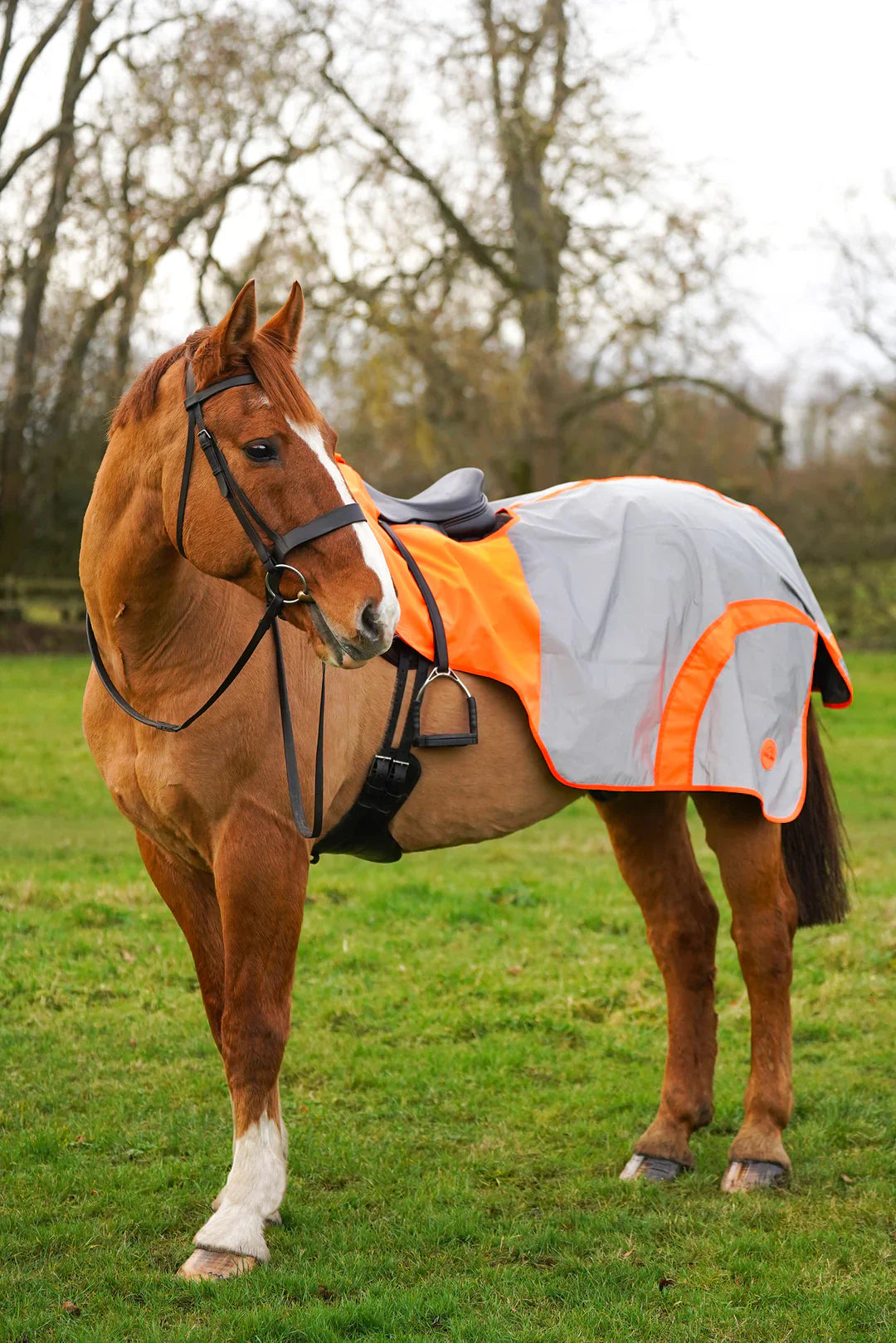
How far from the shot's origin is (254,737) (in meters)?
2.86

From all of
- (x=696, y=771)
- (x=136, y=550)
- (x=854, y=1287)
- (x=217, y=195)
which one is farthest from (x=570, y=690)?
(x=217, y=195)

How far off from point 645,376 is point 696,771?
1280cm

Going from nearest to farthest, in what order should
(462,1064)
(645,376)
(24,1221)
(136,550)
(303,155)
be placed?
(136,550) < (24,1221) < (462,1064) < (303,155) < (645,376)

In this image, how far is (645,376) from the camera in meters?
15.4

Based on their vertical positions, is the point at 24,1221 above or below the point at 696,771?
below

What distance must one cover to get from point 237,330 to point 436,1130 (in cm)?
265

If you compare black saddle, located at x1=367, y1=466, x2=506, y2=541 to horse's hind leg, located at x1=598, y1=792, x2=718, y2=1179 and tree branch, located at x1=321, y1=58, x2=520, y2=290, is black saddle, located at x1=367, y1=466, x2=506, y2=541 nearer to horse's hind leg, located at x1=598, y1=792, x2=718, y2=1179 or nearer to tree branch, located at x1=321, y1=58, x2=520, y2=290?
horse's hind leg, located at x1=598, y1=792, x2=718, y2=1179

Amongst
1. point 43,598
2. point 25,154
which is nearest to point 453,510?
point 25,154

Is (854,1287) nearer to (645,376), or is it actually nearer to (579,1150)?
(579,1150)

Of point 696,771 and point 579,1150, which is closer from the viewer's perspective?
point 696,771

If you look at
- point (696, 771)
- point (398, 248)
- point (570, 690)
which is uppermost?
point (398, 248)

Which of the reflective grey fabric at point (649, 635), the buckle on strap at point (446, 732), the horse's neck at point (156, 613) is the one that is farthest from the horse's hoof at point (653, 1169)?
the horse's neck at point (156, 613)

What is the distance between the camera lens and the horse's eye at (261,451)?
8.39 feet

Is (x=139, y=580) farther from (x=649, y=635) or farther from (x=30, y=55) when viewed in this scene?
(x=30, y=55)
